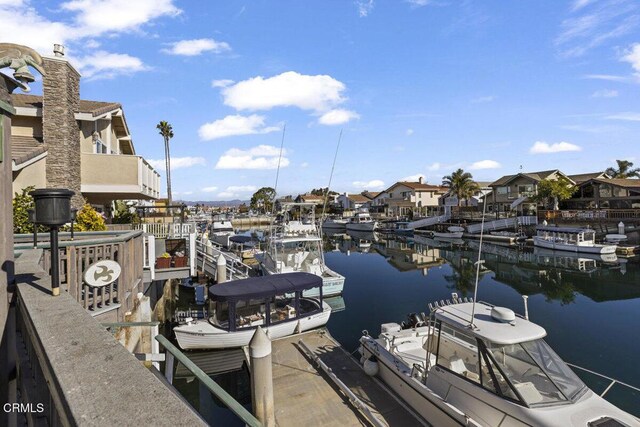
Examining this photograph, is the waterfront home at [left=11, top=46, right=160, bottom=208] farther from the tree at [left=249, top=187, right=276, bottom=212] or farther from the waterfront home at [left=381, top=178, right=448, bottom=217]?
the tree at [left=249, top=187, right=276, bottom=212]

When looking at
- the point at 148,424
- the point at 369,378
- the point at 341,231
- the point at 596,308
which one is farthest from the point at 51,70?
the point at 341,231

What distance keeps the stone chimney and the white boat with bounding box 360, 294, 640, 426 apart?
48.2ft

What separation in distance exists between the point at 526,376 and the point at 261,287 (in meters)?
9.43

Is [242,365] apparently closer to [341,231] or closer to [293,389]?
[293,389]

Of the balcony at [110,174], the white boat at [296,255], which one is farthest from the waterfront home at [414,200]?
the balcony at [110,174]

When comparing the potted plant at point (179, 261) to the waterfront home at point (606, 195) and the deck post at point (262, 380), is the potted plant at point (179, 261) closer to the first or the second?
the deck post at point (262, 380)

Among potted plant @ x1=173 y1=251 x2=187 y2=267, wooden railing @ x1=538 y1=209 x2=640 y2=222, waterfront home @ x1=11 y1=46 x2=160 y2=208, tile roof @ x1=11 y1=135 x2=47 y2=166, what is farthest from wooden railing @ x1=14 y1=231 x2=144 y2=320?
wooden railing @ x1=538 y1=209 x2=640 y2=222

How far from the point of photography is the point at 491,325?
8.16 m

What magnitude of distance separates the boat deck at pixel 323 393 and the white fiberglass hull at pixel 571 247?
38.6 m

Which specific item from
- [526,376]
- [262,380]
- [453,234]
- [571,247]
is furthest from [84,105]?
[453,234]

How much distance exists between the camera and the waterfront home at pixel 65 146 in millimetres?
14359

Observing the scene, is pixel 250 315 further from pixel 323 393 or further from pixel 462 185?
pixel 462 185

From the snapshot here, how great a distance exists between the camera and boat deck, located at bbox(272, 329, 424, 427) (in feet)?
28.7

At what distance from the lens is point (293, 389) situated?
398 inches
